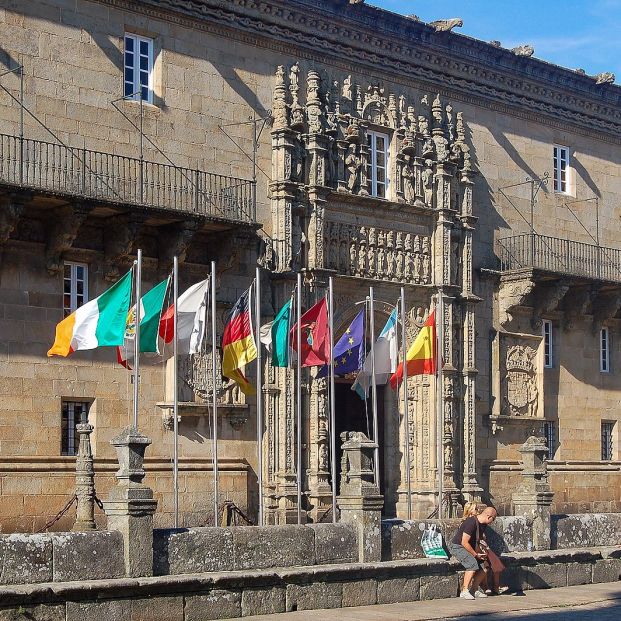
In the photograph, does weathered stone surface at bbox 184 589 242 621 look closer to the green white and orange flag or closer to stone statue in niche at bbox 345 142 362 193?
the green white and orange flag

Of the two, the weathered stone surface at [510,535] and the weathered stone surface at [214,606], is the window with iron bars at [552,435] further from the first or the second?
the weathered stone surface at [214,606]

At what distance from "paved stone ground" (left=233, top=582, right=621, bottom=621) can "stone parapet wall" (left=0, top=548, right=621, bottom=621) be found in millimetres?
219

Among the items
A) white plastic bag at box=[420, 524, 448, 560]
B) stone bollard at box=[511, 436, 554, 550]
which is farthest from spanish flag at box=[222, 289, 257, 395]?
stone bollard at box=[511, 436, 554, 550]

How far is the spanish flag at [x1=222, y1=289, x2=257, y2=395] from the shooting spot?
2212 cm

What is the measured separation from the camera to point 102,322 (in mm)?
20047

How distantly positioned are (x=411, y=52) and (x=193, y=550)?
17.2 metres

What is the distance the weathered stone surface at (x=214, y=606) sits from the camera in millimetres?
15711

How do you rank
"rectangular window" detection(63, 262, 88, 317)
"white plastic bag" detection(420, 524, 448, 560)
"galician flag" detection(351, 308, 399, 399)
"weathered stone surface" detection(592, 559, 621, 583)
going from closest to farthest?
1. "white plastic bag" detection(420, 524, 448, 560)
2. "weathered stone surface" detection(592, 559, 621, 583)
3. "rectangular window" detection(63, 262, 88, 317)
4. "galician flag" detection(351, 308, 399, 399)

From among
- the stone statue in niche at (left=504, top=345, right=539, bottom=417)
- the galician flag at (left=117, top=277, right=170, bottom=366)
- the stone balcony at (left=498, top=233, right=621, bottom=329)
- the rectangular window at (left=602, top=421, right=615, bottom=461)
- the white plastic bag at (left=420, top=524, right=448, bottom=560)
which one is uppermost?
the stone balcony at (left=498, top=233, right=621, bottom=329)

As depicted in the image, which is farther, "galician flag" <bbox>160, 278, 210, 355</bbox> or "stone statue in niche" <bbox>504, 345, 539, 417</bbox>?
"stone statue in niche" <bbox>504, 345, 539, 417</bbox>

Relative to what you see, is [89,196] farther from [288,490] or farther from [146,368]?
[288,490]

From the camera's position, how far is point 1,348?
22.9 m

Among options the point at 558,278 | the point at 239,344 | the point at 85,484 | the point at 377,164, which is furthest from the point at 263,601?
the point at 558,278

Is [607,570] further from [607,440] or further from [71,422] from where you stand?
[607,440]
